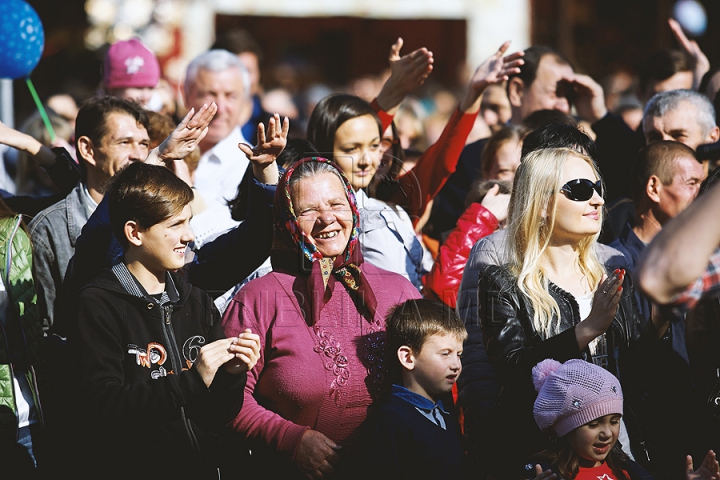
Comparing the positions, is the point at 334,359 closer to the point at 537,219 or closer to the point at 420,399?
the point at 420,399

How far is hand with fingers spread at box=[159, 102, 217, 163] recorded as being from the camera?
12.3 ft

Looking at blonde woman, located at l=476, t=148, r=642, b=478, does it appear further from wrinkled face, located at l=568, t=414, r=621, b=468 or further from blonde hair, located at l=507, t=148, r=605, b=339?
wrinkled face, located at l=568, t=414, r=621, b=468

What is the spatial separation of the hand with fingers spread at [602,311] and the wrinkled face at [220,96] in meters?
3.43

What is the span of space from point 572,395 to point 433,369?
52 cm

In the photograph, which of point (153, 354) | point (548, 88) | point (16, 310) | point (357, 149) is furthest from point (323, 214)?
point (548, 88)

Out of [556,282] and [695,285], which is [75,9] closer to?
[556,282]

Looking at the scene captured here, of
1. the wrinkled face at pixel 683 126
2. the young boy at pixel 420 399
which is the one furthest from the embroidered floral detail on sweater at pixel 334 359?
the wrinkled face at pixel 683 126

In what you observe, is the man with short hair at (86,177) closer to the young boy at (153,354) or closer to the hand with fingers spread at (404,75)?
the young boy at (153,354)

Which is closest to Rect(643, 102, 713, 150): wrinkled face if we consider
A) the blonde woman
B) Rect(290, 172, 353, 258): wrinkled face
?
the blonde woman

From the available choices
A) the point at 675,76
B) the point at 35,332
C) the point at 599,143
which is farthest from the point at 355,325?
the point at 675,76

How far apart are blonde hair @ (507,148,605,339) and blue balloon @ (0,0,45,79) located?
3.19 metres

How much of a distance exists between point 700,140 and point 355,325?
2844 millimetres

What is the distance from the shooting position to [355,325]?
11.9ft

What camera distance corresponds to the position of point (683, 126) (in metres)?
5.40
